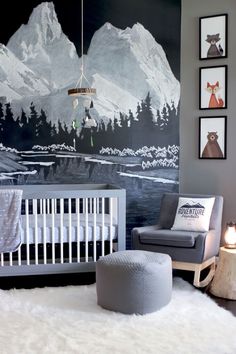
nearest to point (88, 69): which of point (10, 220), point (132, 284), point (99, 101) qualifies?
point (99, 101)

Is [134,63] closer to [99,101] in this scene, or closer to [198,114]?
[99,101]

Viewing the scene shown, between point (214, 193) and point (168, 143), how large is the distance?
75 centimetres

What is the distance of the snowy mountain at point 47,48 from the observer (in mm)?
4512

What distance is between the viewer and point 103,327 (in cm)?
278

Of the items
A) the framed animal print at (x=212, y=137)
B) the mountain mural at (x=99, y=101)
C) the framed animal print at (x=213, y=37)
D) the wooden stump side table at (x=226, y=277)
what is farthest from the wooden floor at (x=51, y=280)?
the framed animal print at (x=213, y=37)

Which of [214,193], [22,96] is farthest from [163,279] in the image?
[22,96]

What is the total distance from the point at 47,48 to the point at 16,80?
0.48 metres

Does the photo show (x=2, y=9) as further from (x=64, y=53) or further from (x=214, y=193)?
(x=214, y=193)

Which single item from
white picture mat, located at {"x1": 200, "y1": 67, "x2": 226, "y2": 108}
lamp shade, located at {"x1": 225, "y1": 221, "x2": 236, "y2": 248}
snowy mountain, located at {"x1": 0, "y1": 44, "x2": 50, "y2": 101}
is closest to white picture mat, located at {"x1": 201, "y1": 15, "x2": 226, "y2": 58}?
white picture mat, located at {"x1": 200, "y1": 67, "x2": 226, "y2": 108}

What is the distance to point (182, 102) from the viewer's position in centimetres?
471

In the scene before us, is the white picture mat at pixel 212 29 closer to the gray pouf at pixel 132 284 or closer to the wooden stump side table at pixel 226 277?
the wooden stump side table at pixel 226 277

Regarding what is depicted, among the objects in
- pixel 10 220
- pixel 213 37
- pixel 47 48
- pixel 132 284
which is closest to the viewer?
pixel 132 284

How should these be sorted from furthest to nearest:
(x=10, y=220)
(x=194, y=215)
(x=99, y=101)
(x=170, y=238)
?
(x=99, y=101), (x=194, y=215), (x=170, y=238), (x=10, y=220)

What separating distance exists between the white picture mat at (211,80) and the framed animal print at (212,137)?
0.19 metres
